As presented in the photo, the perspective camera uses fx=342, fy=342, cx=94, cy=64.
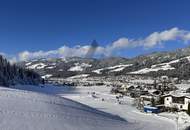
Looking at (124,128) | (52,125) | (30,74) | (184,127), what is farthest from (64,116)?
(30,74)

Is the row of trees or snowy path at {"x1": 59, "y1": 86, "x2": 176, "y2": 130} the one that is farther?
the row of trees

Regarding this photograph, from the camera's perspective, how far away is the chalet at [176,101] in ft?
270

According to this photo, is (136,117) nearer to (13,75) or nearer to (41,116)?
(41,116)

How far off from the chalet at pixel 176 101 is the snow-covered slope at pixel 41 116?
40.0 metres

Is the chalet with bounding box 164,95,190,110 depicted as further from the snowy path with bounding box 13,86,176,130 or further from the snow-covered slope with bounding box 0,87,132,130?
the snow-covered slope with bounding box 0,87,132,130

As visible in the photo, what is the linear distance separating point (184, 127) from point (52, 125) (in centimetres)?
2269

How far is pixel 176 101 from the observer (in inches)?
3383

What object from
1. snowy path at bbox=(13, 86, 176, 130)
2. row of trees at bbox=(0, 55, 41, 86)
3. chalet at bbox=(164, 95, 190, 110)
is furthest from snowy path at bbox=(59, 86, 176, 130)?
row of trees at bbox=(0, 55, 41, 86)

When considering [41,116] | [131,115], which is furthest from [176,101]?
[41,116]

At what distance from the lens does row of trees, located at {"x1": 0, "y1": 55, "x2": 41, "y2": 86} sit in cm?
12507

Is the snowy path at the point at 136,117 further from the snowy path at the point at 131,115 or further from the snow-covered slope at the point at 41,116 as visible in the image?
the snow-covered slope at the point at 41,116

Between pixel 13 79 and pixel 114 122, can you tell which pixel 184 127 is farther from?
pixel 13 79

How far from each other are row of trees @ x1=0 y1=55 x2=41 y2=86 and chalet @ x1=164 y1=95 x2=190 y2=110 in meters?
56.5

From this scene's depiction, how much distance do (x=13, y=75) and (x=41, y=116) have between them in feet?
362
